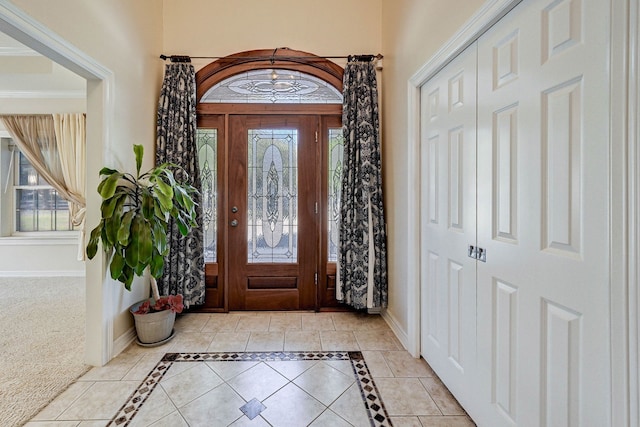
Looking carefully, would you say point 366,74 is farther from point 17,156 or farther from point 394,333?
point 17,156

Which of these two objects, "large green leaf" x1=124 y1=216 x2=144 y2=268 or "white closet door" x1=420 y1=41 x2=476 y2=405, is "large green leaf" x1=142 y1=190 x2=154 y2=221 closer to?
"large green leaf" x1=124 y1=216 x2=144 y2=268

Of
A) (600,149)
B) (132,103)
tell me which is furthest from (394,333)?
(132,103)

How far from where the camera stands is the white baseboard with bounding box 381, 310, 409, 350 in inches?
92.5

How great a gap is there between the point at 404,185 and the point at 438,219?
52 centimetres

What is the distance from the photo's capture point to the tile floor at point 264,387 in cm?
159

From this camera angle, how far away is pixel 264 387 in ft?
6.11

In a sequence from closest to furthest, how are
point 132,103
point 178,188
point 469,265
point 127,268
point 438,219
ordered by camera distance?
point 469,265
point 438,219
point 127,268
point 178,188
point 132,103

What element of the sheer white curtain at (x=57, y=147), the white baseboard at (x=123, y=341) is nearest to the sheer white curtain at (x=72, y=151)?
the sheer white curtain at (x=57, y=147)

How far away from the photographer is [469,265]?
1596 millimetres

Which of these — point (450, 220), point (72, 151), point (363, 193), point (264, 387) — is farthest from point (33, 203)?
point (450, 220)

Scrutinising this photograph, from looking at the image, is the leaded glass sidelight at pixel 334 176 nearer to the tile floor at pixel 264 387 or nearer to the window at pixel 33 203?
the tile floor at pixel 264 387

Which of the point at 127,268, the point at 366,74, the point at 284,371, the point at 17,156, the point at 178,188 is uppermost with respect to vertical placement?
the point at 366,74

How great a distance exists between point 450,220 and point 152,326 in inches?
97.0

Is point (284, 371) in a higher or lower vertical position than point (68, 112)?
lower
